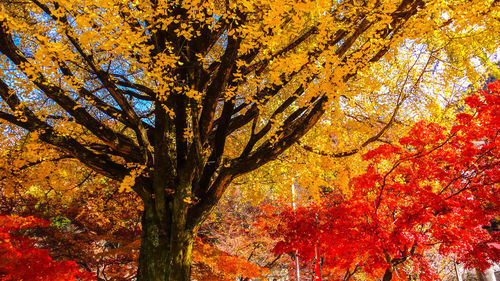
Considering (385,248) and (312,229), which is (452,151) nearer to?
(385,248)

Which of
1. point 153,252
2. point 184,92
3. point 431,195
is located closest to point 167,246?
point 153,252

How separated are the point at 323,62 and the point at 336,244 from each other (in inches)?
186

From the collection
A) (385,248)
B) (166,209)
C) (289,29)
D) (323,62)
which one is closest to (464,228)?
(385,248)

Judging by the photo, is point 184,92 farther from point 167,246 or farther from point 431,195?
point 431,195

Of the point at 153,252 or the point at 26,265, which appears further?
the point at 26,265

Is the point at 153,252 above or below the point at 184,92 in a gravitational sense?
below

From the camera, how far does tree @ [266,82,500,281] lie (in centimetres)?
579

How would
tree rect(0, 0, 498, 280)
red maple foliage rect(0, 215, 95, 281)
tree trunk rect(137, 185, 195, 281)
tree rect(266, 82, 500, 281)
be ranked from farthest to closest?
tree rect(266, 82, 500, 281)
red maple foliage rect(0, 215, 95, 281)
tree trunk rect(137, 185, 195, 281)
tree rect(0, 0, 498, 280)

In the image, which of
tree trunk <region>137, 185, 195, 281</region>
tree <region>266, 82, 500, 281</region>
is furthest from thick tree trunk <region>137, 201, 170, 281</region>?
tree <region>266, 82, 500, 281</region>

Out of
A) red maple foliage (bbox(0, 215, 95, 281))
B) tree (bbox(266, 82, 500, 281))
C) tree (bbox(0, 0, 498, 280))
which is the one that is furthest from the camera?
tree (bbox(266, 82, 500, 281))

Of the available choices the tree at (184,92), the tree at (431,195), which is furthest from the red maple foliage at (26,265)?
the tree at (431,195)

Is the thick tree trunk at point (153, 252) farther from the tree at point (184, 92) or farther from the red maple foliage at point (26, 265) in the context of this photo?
the red maple foliage at point (26, 265)

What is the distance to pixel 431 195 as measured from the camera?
19.6 feet

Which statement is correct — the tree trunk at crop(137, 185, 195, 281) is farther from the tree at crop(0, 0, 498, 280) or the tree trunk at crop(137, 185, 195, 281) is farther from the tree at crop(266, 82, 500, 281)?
the tree at crop(266, 82, 500, 281)
